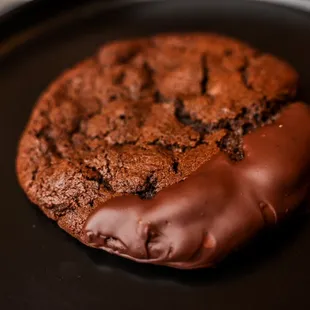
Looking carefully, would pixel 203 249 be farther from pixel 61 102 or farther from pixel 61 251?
pixel 61 102

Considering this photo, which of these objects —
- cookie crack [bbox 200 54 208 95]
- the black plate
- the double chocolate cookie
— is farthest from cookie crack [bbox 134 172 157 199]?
cookie crack [bbox 200 54 208 95]

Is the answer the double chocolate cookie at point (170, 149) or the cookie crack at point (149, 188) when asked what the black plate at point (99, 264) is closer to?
the double chocolate cookie at point (170, 149)

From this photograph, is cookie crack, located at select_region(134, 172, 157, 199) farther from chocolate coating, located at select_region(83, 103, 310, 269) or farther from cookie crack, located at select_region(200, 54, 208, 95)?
cookie crack, located at select_region(200, 54, 208, 95)

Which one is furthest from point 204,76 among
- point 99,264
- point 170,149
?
point 99,264

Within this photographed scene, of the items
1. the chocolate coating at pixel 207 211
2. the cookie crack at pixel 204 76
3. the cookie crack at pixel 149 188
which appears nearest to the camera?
the chocolate coating at pixel 207 211

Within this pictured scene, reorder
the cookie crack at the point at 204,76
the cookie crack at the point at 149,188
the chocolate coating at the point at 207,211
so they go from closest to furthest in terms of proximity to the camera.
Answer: the chocolate coating at the point at 207,211
the cookie crack at the point at 149,188
the cookie crack at the point at 204,76

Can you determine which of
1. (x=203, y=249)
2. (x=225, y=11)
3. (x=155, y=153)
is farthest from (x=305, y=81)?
(x=203, y=249)

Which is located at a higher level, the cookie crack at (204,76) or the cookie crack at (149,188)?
the cookie crack at (204,76)

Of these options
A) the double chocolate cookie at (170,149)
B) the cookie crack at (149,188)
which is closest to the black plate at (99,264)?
the double chocolate cookie at (170,149)

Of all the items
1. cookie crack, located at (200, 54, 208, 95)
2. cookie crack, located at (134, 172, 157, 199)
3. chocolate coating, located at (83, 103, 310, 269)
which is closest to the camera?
chocolate coating, located at (83, 103, 310, 269)
